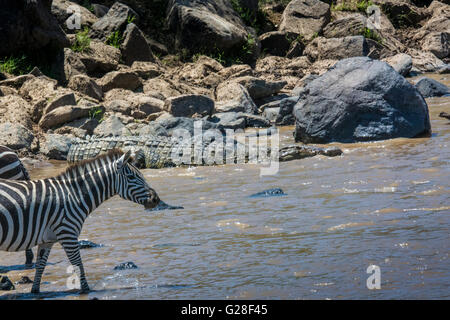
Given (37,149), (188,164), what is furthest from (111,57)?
(188,164)

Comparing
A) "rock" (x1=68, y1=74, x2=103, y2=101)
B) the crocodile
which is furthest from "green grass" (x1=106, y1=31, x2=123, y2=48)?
the crocodile

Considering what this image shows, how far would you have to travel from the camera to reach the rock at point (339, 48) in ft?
75.1

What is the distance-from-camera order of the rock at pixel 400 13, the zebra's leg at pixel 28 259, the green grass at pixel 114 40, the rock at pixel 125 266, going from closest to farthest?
the rock at pixel 125 266 → the zebra's leg at pixel 28 259 → the green grass at pixel 114 40 → the rock at pixel 400 13

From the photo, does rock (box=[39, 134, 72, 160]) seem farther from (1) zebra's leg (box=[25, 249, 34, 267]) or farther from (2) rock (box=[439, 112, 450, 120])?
(2) rock (box=[439, 112, 450, 120])

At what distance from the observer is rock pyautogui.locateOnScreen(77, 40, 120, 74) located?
18906 millimetres

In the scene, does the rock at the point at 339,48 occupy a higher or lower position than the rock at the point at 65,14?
lower

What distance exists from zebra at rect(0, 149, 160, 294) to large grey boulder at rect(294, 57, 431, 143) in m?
7.75

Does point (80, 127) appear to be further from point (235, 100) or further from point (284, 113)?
point (284, 113)

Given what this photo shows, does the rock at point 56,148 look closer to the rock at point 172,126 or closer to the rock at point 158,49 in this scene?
the rock at point 172,126

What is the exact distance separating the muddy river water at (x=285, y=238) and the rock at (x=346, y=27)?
14.7m

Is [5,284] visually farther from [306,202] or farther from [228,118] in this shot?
[228,118]

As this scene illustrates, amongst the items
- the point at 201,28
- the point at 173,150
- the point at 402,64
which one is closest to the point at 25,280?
the point at 173,150

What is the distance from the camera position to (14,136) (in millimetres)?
13570

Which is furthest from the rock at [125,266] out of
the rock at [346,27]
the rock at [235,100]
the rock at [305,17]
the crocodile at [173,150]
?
the rock at [346,27]
